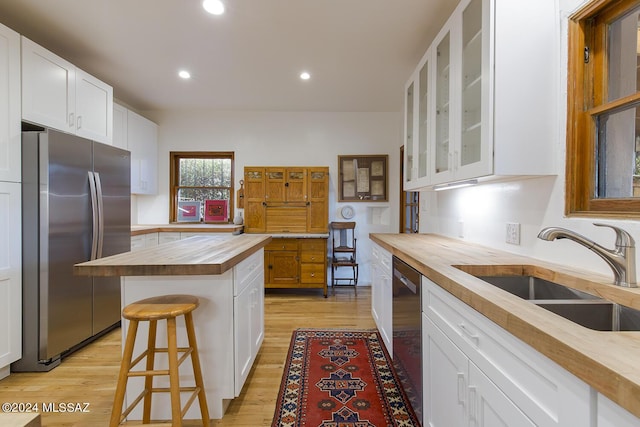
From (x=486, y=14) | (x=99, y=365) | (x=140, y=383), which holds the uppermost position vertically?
(x=486, y=14)

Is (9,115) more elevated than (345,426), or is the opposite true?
(9,115)

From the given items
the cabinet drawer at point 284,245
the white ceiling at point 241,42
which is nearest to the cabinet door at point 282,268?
the cabinet drawer at point 284,245

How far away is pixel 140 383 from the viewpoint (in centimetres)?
160

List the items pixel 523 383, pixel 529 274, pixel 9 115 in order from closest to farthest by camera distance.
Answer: pixel 523 383 → pixel 529 274 → pixel 9 115

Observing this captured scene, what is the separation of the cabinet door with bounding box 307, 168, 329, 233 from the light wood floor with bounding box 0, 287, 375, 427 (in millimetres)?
A: 1311

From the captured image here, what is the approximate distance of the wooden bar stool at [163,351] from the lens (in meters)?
1.32

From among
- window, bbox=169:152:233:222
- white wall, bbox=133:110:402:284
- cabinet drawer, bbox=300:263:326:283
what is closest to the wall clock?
white wall, bbox=133:110:402:284

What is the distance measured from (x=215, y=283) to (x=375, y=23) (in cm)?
218

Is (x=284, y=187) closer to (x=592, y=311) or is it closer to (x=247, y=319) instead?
(x=247, y=319)

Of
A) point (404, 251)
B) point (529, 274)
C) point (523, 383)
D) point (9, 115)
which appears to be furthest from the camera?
point (9, 115)

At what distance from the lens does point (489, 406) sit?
91cm

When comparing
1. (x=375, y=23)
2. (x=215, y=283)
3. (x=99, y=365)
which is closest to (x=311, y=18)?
(x=375, y=23)

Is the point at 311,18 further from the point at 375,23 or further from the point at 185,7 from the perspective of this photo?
the point at 185,7

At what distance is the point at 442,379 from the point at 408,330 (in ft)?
1.55
